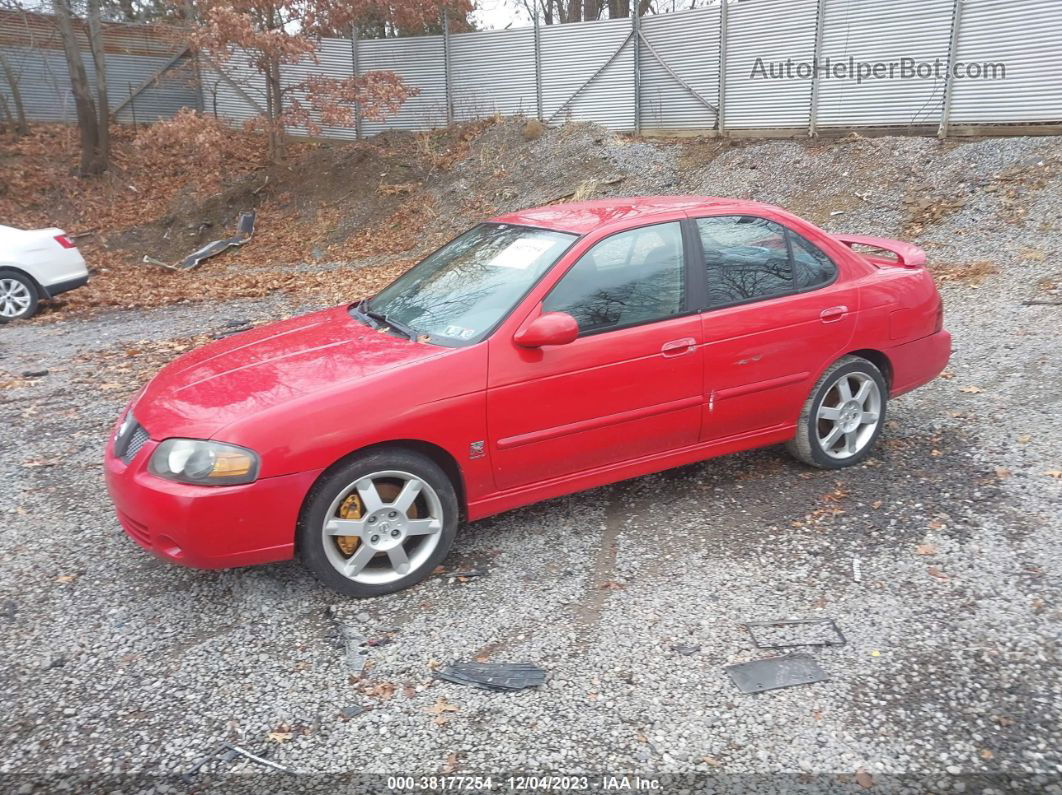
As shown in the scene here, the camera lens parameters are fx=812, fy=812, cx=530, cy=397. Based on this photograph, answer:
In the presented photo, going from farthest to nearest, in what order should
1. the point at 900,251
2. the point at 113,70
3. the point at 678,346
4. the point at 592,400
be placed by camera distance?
the point at 113,70 < the point at 900,251 < the point at 678,346 < the point at 592,400

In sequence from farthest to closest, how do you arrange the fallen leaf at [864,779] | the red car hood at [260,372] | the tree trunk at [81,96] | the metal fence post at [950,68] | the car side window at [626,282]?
the tree trunk at [81,96], the metal fence post at [950,68], the car side window at [626,282], the red car hood at [260,372], the fallen leaf at [864,779]

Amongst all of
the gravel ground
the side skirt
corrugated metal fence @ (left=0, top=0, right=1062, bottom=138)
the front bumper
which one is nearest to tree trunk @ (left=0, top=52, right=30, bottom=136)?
corrugated metal fence @ (left=0, top=0, right=1062, bottom=138)

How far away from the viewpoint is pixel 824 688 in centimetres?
299

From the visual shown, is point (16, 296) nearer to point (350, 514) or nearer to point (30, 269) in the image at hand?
point (30, 269)

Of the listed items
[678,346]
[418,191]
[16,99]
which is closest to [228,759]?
[678,346]

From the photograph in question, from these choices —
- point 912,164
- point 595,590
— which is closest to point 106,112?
point 912,164

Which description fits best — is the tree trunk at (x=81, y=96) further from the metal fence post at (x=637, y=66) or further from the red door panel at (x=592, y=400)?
the red door panel at (x=592, y=400)

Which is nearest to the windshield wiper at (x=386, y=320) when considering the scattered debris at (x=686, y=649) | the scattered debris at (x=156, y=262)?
the scattered debris at (x=686, y=649)

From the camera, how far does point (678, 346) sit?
13.6 feet

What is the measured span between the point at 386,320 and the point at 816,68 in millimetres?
12358

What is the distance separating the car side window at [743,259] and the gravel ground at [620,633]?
1.13m

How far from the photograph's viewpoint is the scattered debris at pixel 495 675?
308 cm

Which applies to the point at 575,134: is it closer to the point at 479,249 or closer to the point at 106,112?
the point at 106,112

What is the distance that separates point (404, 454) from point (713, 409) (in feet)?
5.60
